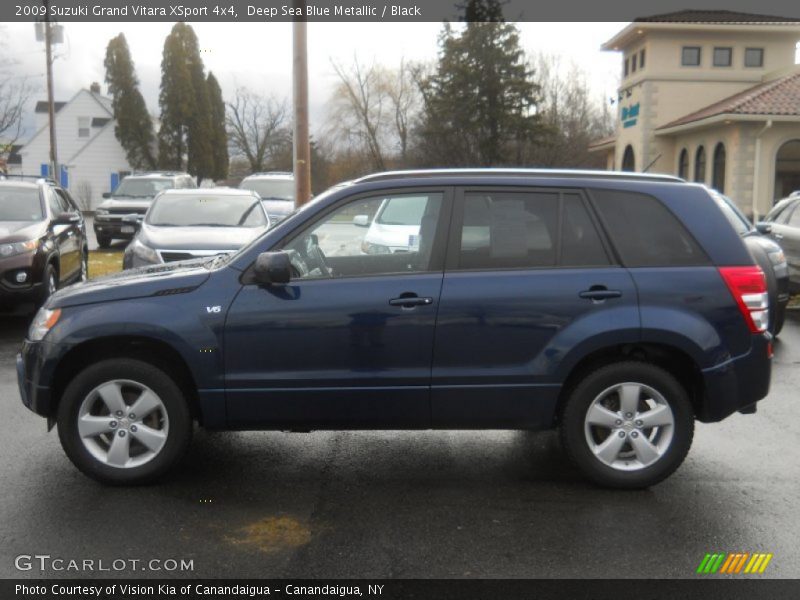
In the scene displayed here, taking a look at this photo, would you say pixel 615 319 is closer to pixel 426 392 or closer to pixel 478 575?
pixel 426 392

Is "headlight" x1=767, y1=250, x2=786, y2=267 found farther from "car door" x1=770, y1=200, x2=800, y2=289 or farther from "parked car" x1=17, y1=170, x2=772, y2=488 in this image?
"parked car" x1=17, y1=170, x2=772, y2=488

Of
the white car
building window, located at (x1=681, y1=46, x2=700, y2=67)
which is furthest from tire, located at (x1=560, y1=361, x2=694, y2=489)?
building window, located at (x1=681, y1=46, x2=700, y2=67)

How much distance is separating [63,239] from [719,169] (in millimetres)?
22929

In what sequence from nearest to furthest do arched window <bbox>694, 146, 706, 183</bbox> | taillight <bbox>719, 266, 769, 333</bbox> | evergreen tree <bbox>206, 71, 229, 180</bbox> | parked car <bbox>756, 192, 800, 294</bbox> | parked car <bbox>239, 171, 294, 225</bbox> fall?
taillight <bbox>719, 266, 769, 333</bbox> < parked car <bbox>756, 192, 800, 294</bbox> < parked car <bbox>239, 171, 294, 225</bbox> < arched window <bbox>694, 146, 706, 183</bbox> < evergreen tree <bbox>206, 71, 229, 180</bbox>

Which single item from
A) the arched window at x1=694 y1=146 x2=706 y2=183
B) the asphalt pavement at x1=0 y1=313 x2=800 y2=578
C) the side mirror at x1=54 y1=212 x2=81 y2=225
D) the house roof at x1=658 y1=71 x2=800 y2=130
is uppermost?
the house roof at x1=658 y1=71 x2=800 y2=130

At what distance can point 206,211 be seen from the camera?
1209 cm

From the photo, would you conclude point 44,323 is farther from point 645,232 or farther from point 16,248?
point 16,248

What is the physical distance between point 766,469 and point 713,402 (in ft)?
2.80

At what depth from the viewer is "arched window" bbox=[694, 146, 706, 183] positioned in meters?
29.9

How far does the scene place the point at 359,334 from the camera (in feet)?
16.3

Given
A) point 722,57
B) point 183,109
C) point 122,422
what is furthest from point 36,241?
point 183,109

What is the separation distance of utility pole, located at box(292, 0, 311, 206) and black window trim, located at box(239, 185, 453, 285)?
8.06 metres

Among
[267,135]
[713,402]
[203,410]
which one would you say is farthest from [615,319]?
[267,135]

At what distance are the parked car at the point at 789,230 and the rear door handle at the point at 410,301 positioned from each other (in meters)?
8.09
